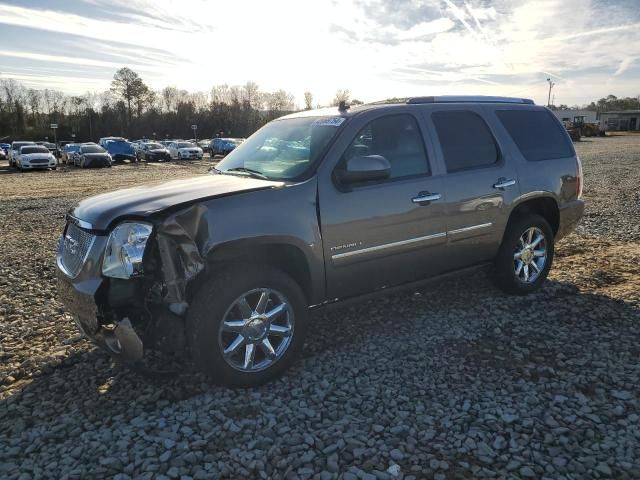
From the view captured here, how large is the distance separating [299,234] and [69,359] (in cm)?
216

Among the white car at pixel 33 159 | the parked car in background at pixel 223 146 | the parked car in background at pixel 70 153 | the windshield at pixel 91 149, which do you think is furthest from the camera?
the parked car in background at pixel 223 146

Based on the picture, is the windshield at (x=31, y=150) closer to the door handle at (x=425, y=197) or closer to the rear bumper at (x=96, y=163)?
the rear bumper at (x=96, y=163)

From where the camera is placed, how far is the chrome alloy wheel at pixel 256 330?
131 inches

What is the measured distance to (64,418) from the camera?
3.14 m

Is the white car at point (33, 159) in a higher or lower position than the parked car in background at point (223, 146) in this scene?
lower

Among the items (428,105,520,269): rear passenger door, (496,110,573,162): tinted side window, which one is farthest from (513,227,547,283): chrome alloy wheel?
(496,110,573,162): tinted side window

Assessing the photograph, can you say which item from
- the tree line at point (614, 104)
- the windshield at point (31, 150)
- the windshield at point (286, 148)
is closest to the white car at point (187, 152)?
the windshield at point (31, 150)

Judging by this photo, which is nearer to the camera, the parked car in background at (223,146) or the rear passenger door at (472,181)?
the rear passenger door at (472,181)

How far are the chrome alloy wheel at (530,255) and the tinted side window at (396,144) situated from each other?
1.56 meters

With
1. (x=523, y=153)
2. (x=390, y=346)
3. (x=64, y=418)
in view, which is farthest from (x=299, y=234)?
(x=523, y=153)

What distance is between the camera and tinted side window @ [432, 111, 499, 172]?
4430 mm

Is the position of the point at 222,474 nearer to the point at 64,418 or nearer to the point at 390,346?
the point at 64,418

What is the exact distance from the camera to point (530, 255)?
5141 millimetres

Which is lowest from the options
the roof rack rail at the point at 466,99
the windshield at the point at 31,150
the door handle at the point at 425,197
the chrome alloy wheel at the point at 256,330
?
the chrome alloy wheel at the point at 256,330
